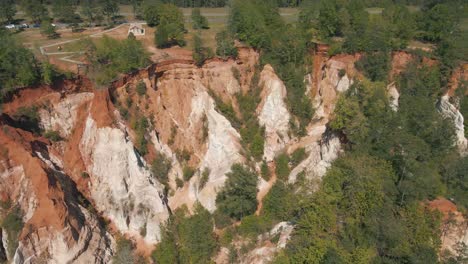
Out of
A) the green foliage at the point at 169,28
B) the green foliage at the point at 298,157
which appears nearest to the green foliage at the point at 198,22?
the green foliage at the point at 169,28

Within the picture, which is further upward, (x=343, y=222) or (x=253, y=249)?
(x=343, y=222)

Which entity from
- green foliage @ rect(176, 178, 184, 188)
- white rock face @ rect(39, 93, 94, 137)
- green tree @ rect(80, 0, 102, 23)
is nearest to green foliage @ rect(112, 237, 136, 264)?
green foliage @ rect(176, 178, 184, 188)

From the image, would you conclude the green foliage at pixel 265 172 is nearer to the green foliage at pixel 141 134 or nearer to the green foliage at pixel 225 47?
the green foliage at pixel 141 134

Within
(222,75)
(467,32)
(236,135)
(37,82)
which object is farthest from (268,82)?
(467,32)

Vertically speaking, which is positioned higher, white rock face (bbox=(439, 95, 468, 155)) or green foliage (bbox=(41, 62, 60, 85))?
green foliage (bbox=(41, 62, 60, 85))

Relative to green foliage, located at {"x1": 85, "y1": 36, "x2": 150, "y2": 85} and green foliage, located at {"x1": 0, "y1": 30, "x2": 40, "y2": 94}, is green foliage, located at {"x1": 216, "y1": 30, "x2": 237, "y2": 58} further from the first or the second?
green foliage, located at {"x1": 0, "y1": 30, "x2": 40, "y2": 94}

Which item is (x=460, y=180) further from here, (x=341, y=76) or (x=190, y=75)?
(x=190, y=75)
